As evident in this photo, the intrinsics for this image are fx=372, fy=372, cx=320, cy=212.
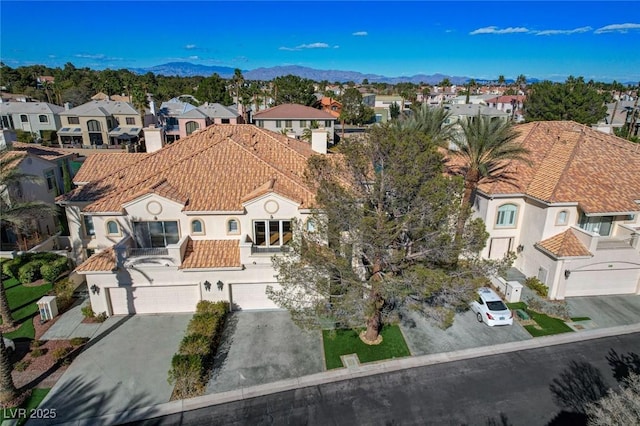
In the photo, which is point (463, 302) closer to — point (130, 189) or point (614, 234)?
point (614, 234)

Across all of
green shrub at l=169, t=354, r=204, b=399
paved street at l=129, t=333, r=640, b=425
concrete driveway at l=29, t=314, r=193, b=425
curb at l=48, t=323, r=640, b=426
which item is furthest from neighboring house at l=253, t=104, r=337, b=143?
green shrub at l=169, t=354, r=204, b=399

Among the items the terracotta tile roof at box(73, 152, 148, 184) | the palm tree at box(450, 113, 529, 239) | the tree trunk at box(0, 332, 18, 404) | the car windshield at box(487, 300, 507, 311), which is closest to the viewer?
the tree trunk at box(0, 332, 18, 404)

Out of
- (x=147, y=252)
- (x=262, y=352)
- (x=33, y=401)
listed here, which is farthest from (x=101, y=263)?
(x=262, y=352)

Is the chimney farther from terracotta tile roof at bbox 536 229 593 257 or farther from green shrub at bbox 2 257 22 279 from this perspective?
green shrub at bbox 2 257 22 279

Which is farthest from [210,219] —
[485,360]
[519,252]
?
[519,252]

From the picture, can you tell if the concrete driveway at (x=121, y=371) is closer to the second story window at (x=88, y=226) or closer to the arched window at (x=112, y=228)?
the arched window at (x=112, y=228)

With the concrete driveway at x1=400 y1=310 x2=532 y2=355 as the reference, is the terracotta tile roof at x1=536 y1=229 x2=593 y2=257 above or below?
above

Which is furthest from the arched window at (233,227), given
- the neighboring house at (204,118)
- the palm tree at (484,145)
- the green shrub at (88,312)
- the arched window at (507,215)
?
the neighboring house at (204,118)
